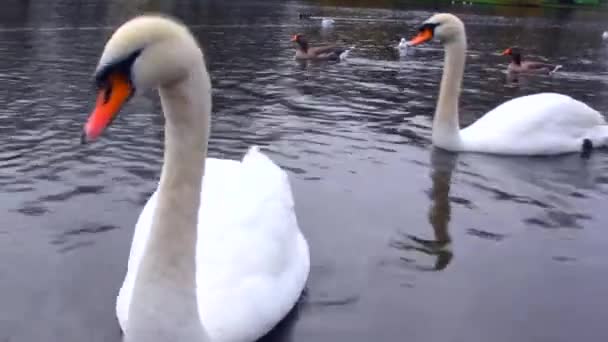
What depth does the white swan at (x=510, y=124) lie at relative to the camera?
9.55 meters

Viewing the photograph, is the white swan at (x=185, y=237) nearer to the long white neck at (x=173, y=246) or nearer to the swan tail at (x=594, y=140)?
the long white neck at (x=173, y=246)

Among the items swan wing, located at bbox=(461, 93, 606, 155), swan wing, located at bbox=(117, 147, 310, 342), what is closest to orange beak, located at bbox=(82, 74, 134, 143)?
swan wing, located at bbox=(117, 147, 310, 342)

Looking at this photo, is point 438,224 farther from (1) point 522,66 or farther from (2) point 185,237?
(1) point 522,66

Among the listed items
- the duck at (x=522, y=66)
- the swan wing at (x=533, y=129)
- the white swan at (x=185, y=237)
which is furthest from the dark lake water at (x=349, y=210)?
the duck at (x=522, y=66)

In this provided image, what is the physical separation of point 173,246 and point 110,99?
806 mm

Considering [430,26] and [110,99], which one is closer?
[110,99]

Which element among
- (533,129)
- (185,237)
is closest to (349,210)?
(533,129)

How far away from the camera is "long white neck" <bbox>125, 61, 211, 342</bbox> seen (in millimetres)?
3611

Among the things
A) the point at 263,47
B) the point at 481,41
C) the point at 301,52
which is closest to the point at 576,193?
the point at 301,52

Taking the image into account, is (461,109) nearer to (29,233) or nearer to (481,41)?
(29,233)

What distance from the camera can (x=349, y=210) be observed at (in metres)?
7.44

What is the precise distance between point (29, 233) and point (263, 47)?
15.3 metres

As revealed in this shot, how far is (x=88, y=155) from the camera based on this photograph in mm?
8945

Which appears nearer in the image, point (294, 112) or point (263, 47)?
point (294, 112)
